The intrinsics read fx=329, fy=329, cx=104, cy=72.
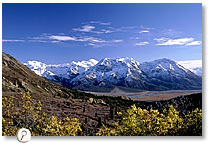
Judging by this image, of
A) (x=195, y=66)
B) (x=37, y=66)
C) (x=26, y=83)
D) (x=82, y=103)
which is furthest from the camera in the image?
(x=26, y=83)

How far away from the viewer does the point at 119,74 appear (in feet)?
15.4

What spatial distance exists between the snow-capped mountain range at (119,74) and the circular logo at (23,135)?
0.83 m

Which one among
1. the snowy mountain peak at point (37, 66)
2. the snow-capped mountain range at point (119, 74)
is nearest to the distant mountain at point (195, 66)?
the snow-capped mountain range at point (119, 74)

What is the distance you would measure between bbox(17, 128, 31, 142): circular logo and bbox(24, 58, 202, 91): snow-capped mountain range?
826 millimetres

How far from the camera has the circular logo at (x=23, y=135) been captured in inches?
160

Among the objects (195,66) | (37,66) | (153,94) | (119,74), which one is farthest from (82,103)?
(195,66)

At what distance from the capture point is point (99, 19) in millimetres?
4402

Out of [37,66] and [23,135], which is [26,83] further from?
[23,135]

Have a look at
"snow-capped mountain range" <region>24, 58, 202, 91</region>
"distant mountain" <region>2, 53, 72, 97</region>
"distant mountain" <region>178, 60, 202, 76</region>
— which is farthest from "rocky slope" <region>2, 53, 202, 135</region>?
"distant mountain" <region>178, 60, 202, 76</region>

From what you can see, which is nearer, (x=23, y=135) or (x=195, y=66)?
(x=23, y=135)

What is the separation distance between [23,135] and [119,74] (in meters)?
1.56

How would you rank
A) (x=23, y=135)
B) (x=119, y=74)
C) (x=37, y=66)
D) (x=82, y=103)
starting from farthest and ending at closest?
1. (x=82, y=103)
2. (x=119, y=74)
3. (x=37, y=66)
4. (x=23, y=135)

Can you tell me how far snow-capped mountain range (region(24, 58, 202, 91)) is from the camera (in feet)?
14.6

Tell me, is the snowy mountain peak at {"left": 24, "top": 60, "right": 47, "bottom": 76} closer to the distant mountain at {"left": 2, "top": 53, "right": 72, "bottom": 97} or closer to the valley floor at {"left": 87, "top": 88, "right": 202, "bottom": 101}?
the distant mountain at {"left": 2, "top": 53, "right": 72, "bottom": 97}
